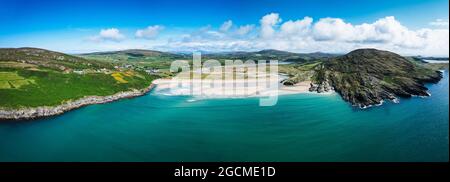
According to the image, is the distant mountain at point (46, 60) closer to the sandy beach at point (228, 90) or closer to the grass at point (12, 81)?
the grass at point (12, 81)

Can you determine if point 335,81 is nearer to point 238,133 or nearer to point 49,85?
point 238,133

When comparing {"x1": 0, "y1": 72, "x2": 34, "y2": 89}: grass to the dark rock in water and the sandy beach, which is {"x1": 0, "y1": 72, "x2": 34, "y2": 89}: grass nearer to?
the sandy beach

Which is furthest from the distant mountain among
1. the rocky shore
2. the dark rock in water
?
the dark rock in water

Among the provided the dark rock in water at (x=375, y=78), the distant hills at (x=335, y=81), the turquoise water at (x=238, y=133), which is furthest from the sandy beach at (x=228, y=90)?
the turquoise water at (x=238, y=133)
